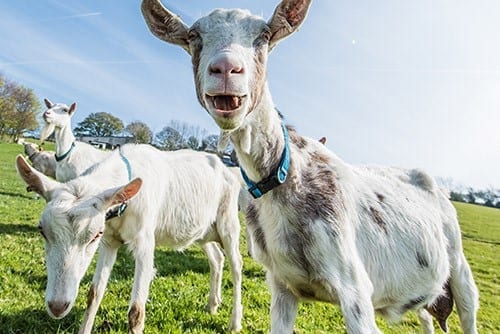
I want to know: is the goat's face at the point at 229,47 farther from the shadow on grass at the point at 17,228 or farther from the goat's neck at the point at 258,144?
the shadow on grass at the point at 17,228

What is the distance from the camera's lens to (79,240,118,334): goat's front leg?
373cm

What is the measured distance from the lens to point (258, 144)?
2395 mm

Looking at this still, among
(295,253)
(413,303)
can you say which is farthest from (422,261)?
(295,253)

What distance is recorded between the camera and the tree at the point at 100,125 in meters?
73.4

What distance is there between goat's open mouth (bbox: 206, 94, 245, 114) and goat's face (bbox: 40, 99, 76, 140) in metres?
8.60

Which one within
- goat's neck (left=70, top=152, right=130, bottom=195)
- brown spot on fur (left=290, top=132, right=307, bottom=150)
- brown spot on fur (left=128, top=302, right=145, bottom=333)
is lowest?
brown spot on fur (left=128, top=302, right=145, bottom=333)

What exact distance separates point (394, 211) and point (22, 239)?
800 centimetres

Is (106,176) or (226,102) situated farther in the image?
(106,176)

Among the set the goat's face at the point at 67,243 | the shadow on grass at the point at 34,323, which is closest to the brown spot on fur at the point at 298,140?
the goat's face at the point at 67,243

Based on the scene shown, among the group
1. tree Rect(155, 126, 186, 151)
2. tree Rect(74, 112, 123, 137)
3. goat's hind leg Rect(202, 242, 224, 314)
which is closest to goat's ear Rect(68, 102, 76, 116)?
goat's hind leg Rect(202, 242, 224, 314)

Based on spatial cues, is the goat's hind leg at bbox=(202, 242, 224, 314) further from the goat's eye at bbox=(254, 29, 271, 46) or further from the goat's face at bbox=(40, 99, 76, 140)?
the goat's face at bbox=(40, 99, 76, 140)

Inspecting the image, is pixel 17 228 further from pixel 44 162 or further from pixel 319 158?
pixel 319 158

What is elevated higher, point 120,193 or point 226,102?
point 226,102

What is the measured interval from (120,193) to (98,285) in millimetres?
1299
